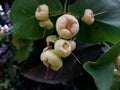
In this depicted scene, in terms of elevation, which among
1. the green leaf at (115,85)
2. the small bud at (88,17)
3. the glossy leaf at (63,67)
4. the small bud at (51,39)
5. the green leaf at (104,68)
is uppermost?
the small bud at (88,17)

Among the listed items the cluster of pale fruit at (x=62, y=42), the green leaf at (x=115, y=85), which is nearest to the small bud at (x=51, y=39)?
the cluster of pale fruit at (x=62, y=42)

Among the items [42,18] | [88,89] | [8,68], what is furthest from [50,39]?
[8,68]

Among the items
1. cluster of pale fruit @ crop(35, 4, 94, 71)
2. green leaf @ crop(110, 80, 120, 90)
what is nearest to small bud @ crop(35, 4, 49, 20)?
cluster of pale fruit @ crop(35, 4, 94, 71)

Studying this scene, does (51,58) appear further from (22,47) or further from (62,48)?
(22,47)

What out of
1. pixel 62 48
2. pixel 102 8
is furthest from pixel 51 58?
pixel 102 8

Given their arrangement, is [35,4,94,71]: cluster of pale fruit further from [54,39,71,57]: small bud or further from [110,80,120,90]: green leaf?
[110,80,120,90]: green leaf

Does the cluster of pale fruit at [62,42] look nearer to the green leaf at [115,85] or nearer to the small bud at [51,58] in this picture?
the small bud at [51,58]
